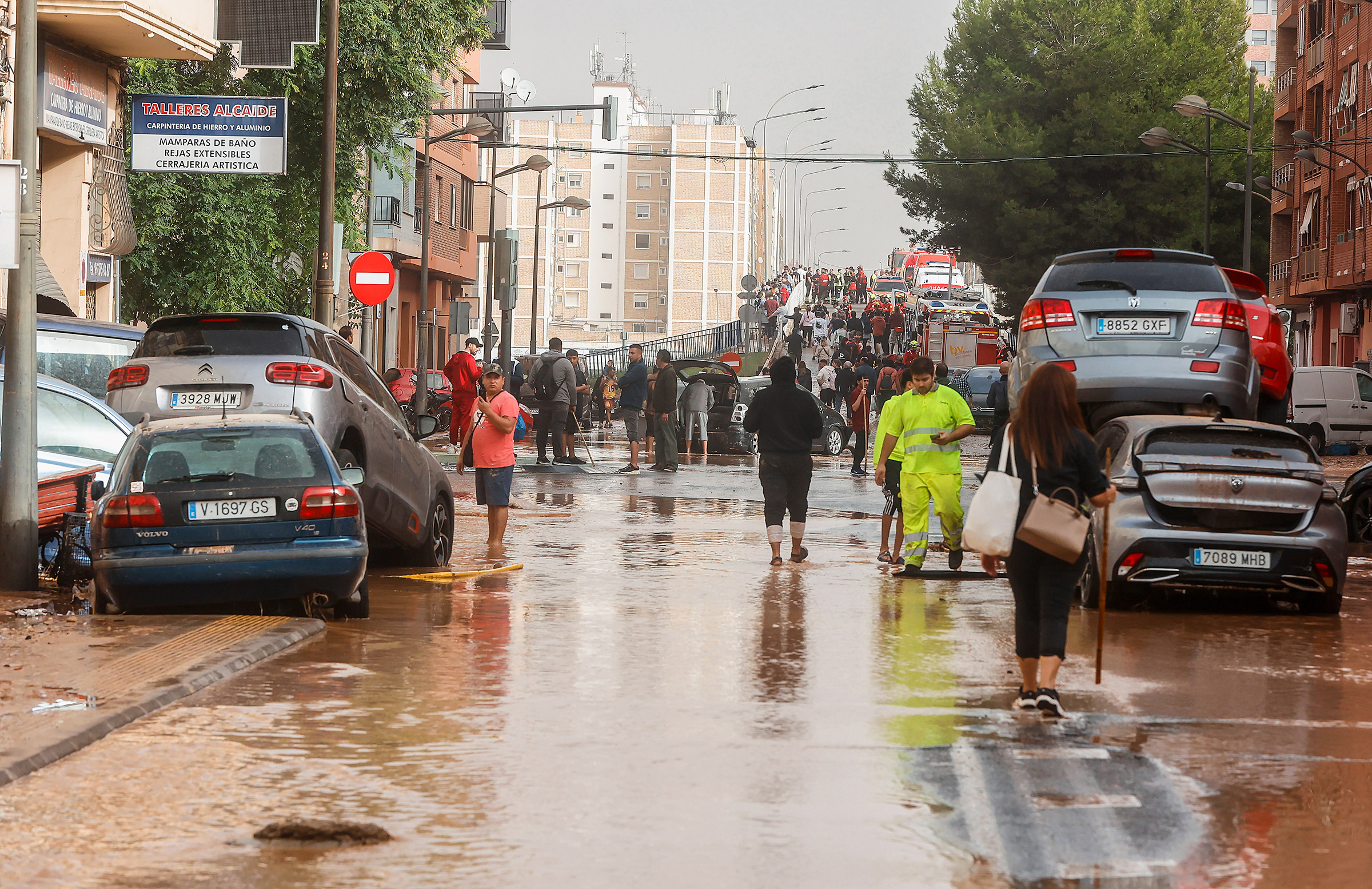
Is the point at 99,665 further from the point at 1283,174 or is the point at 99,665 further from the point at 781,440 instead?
the point at 1283,174

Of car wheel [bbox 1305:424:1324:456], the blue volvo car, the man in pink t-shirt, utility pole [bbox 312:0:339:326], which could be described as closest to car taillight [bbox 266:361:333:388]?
the blue volvo car

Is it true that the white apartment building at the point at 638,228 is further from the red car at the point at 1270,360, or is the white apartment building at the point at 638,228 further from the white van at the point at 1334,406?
the red car at the point at 1270,360

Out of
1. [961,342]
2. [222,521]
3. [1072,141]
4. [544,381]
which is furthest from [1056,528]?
[1072,141]

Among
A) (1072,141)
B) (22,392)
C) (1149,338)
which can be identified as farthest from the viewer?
(1072,141)

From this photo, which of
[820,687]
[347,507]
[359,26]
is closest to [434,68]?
[359,26]

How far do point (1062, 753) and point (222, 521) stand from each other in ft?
18.0

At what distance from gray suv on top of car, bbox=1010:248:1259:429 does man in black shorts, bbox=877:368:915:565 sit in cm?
115

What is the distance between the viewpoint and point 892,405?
15.5 meters

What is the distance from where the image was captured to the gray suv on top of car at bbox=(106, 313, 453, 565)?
43.3 feet

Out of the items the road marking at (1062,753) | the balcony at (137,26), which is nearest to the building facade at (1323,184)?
the balcony at (137,26)

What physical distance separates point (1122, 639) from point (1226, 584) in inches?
55.8

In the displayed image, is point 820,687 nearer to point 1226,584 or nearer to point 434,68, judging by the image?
point 1226,584

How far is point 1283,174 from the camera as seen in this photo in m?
66.8

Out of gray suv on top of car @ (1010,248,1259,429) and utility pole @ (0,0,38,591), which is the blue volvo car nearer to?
utility pole @ (0,0,38,591)
